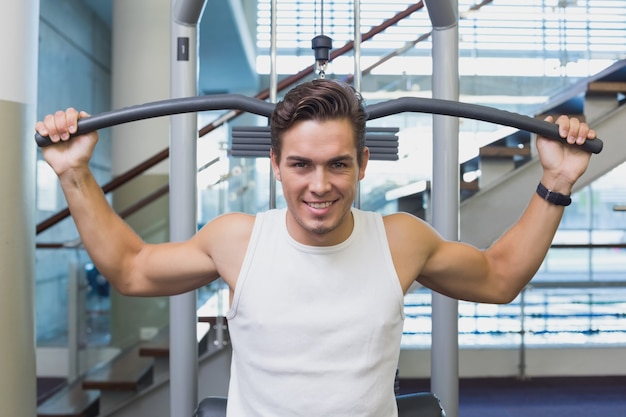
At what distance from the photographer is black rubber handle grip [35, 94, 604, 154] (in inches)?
51.7

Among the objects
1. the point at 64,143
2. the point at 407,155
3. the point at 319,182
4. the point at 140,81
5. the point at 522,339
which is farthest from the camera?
the point at 140,81

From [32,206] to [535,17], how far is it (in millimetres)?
3724

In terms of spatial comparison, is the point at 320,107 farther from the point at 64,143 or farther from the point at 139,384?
the point at 139,384

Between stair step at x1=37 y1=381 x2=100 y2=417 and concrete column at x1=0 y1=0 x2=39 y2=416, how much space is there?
0.91 meters

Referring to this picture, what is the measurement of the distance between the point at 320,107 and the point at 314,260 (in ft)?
1.00

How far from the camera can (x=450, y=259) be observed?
1.40 meters

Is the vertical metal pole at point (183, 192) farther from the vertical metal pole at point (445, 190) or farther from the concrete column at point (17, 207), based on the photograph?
the vertical metal pole at point (445, 190)

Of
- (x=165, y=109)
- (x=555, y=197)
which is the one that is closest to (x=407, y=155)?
(x=555, y=197)

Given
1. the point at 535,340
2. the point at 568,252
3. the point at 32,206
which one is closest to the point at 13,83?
the point at 32,206

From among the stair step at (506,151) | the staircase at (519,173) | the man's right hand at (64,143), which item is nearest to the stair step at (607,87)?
the staircase at (519,173)

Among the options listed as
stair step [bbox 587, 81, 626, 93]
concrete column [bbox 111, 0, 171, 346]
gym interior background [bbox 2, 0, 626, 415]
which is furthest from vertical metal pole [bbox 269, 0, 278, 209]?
concrete column [bbox 111, 0, 171, 346]

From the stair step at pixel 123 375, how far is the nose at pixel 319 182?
96.2 inches

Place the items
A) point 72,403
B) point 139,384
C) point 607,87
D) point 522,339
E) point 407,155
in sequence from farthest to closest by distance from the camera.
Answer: point 522,339 < point 407,155 < point 607,87 < point 139,384 < point 72,403

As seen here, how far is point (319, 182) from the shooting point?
1.19 meters
